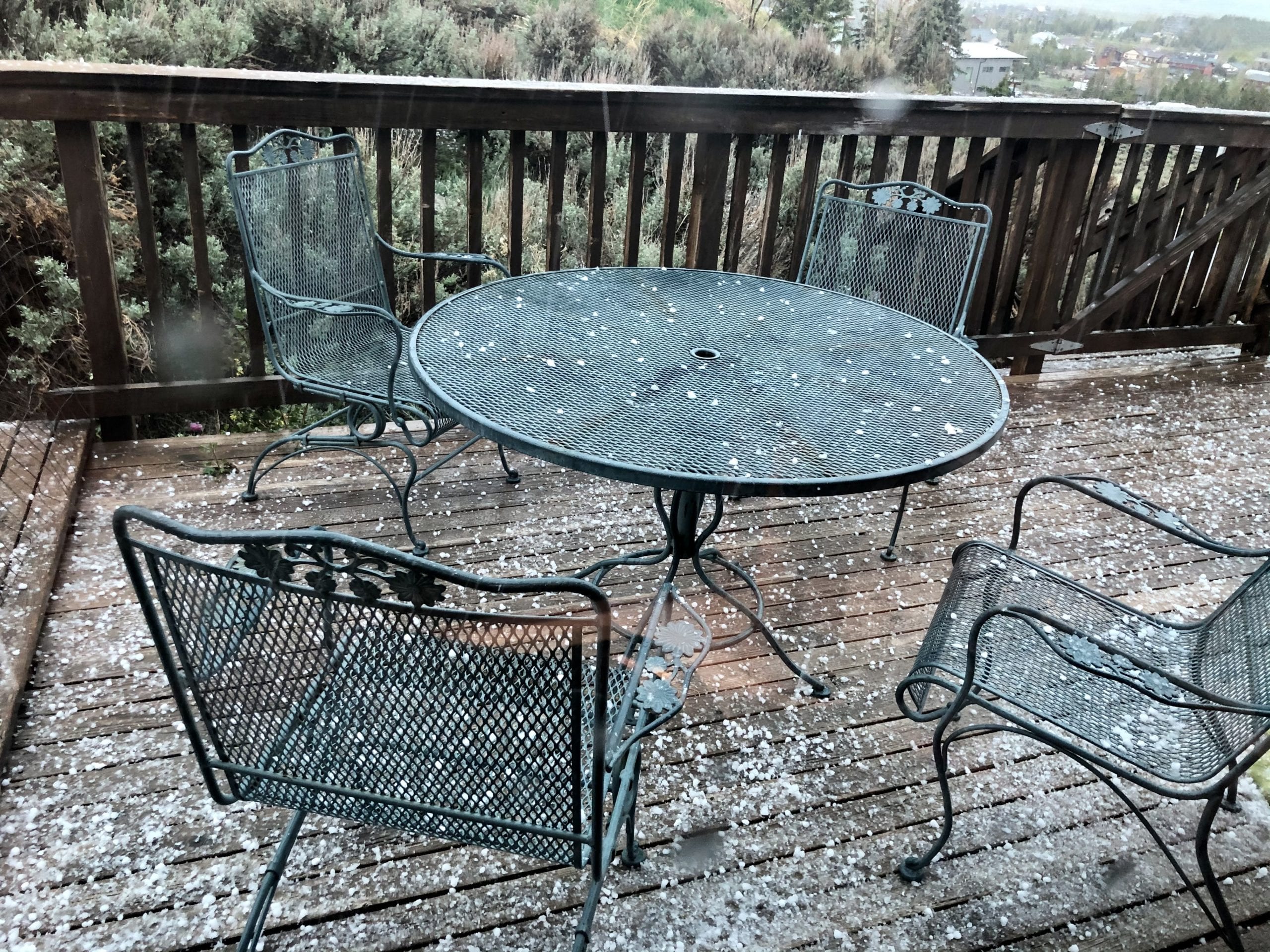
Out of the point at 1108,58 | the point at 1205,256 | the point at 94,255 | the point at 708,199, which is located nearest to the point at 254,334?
the point at 94,255

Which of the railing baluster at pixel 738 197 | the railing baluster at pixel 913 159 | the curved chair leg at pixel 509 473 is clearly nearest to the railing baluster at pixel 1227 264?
the railing baluster at pixel 913 159

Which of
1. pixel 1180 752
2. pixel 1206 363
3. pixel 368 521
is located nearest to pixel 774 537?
pixel 368 521

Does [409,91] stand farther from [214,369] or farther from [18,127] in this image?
[18,127]

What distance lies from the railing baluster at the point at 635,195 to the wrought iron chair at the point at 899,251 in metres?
0.62

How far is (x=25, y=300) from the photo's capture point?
3771 millimetres

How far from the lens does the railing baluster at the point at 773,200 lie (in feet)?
10.7

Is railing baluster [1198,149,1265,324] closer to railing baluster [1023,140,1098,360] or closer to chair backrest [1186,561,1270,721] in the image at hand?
railing baluster [1023,140,1098,360]

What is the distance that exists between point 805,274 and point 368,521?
168 cm

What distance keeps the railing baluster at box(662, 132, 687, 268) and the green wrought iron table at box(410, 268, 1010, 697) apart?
0.73 m

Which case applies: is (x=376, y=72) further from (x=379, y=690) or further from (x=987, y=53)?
(x=379, y=690)

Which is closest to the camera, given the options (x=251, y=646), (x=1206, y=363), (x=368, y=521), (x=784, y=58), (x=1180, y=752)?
(x=251, y=646)

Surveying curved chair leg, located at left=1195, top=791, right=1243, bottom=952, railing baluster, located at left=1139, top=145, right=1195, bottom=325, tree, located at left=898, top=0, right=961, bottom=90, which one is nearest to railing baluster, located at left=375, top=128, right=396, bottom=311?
curved chair leg, located at left=1195, top=791, right=1243, bottom=952

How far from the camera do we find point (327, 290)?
2.71m

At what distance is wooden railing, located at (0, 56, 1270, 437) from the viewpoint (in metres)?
2.64
